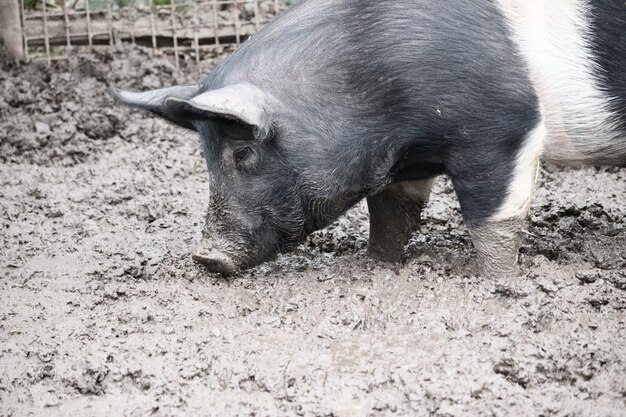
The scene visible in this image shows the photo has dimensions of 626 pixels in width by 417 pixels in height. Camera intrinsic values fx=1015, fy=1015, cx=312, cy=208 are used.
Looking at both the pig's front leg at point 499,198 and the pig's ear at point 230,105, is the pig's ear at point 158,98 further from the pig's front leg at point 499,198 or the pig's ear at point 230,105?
the pig's front leg at point 499,198

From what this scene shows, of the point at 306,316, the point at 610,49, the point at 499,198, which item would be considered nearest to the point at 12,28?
the point at 306,316

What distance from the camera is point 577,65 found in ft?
14.4

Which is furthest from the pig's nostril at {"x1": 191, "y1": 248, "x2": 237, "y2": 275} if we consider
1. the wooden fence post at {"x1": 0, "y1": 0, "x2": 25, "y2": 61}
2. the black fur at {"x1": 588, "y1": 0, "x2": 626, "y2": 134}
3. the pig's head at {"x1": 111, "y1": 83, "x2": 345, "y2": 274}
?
the wooden fence post at {"x1": 0, "y1": 0, "x2": 25, "y2": 61}

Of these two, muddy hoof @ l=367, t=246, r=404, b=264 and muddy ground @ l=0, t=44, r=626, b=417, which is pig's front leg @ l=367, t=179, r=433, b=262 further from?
muddy ground @ l=0, t=44, r=626, b=417

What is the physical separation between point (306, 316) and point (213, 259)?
592 mm

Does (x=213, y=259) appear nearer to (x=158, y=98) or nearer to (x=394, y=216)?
(x=158, y=98)

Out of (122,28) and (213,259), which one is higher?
(122,28)

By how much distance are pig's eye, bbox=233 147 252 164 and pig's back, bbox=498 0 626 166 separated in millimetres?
1233

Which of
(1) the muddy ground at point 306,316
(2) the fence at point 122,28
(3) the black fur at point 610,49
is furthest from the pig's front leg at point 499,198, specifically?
(2) the fence at point 122,28

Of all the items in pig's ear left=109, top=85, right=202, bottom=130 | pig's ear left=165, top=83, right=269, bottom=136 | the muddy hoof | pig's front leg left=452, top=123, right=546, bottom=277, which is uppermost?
pig's ear left=165, top=83, right=269, bottom=136

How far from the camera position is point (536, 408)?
3.35 meters

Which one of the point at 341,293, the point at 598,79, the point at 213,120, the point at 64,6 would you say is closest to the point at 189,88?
the point at 213,120

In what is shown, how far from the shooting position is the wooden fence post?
278 inches

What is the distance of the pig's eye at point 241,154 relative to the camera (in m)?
4.30
